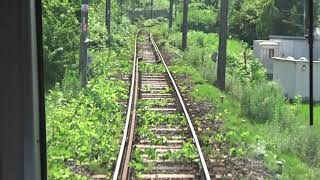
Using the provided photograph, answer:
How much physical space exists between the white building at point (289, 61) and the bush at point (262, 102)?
104 mm

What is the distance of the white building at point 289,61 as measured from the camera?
2.05 metres

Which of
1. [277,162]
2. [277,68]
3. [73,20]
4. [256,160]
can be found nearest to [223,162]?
[256,160]

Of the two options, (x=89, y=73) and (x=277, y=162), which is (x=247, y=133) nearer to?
(x=277, y=162)

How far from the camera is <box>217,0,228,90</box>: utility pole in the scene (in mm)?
2600

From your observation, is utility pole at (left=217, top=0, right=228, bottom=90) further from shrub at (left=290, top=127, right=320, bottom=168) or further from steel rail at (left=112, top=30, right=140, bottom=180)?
steel rail at (left=112, top=30, right=140, bottom=180)

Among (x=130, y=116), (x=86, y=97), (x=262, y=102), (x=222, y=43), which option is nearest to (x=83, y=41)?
(x=86, y=97)

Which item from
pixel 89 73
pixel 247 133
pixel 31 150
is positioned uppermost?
pixel 89 73

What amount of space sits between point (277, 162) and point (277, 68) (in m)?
0.81

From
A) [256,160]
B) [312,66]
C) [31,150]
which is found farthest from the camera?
[256,160]

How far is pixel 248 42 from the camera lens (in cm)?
262

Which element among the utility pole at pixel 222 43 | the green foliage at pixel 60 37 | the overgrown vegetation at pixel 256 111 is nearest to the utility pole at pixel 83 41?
the green foliage at pixel 60 37

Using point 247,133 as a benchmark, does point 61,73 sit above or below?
above

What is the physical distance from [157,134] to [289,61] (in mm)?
1377

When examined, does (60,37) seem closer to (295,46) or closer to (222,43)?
(222,43)
